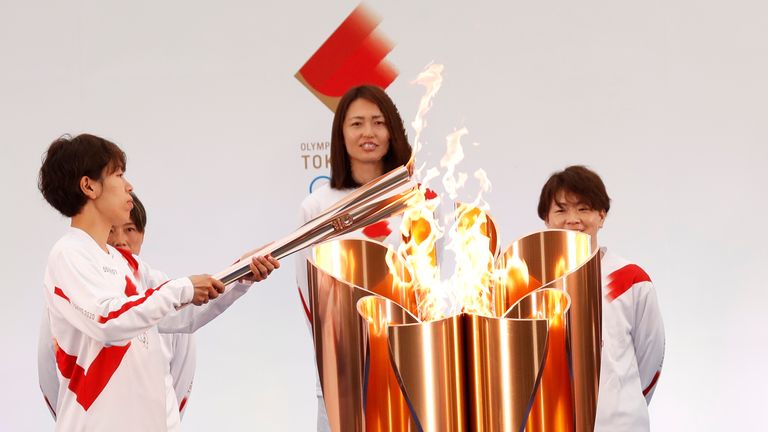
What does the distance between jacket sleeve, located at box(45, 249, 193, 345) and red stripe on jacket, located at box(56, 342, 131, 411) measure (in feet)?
0.19

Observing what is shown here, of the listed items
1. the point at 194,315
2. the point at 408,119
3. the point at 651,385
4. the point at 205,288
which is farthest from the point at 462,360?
the point at 408,119

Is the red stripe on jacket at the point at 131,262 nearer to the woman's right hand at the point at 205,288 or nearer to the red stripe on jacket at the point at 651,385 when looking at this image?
the woman's right hand at the point at 205,288

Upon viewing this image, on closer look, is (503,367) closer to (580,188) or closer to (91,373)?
(91,373)

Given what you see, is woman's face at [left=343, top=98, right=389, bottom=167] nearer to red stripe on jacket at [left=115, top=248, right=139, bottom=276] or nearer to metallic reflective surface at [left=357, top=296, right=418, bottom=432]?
red stripe on jacket at [left=115, top=248, right=139, bottom=276]

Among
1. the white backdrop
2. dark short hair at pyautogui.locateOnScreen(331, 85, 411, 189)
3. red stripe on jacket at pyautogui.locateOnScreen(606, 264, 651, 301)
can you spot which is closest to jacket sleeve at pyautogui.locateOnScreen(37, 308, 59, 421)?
dark short hair at pyautogui.locateOnScreen(331, 85, 411, 189)

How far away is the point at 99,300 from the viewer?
1708mm

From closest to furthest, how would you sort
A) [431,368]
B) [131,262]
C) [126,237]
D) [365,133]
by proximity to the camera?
[431,368]
[131,262]
[365,133]
[126,237]

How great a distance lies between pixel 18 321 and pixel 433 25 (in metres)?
1.71

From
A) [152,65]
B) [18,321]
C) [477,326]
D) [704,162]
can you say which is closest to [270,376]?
[18,321]

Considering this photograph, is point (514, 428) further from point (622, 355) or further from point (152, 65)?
point (152, 65)

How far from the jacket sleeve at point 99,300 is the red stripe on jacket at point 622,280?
100 cm

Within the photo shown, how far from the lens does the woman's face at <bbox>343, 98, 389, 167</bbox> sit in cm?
231

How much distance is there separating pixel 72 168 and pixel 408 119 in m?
1.51

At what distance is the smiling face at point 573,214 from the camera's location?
90.9 inches
